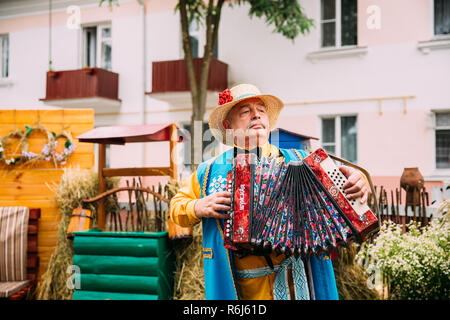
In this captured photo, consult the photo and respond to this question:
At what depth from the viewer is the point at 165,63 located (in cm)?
999

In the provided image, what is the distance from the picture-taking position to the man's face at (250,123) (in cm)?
193

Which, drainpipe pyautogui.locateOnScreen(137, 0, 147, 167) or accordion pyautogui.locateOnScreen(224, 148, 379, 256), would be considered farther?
drainpipe pyautogui.locateOnScreen(137, 0, 147, 167)

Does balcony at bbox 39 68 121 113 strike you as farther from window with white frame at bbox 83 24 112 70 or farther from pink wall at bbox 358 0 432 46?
pink wall at bbox 358 0 432 46

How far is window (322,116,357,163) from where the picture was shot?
8805mm

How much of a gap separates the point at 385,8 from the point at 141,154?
20.4 ft

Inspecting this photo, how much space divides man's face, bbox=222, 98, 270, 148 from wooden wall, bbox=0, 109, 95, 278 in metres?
2.62

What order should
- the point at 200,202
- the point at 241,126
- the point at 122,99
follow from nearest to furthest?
the point at 200,202, the point at 241,126, the point at 122,99

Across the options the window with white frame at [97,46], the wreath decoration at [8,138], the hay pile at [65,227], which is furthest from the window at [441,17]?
the window with white frame at [97,46]

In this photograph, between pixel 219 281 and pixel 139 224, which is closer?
pixel 219 281

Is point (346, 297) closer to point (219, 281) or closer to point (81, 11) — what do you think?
point (219, 281)

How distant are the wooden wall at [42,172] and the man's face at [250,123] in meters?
2.62

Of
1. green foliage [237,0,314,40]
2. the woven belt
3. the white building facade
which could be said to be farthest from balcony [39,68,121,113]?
the woven belt
